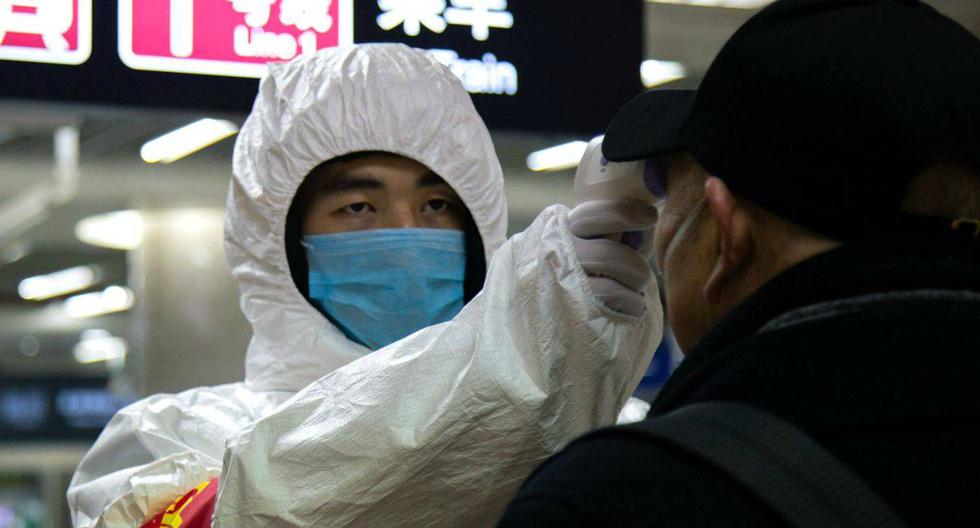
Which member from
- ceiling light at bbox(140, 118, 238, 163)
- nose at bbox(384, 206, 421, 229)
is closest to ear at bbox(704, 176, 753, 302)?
nose at bbox(384, 206, 421, 229)

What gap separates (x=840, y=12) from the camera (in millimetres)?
1154

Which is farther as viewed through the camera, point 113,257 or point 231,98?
point 113,257

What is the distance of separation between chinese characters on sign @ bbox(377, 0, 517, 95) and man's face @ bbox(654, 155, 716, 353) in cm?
144

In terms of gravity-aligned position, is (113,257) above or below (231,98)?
below

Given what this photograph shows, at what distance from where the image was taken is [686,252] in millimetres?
1271

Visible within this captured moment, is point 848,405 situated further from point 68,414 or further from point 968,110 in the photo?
point 68,414

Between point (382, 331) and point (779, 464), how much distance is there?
4.47 ft

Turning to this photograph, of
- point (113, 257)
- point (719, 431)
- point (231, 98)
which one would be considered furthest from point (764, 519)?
point (113, 257)

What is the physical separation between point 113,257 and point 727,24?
26.9ft

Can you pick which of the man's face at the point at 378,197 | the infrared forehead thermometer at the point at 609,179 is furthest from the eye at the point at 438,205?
the infrared forehead thermometer at the point at 609,179

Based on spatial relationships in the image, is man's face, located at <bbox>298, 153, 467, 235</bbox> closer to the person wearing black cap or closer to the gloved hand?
the gloved hand

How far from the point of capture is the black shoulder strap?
0.97 meters

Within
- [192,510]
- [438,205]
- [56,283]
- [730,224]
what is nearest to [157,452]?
[192,510]

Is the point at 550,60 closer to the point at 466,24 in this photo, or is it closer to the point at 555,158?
the point at 466,24
